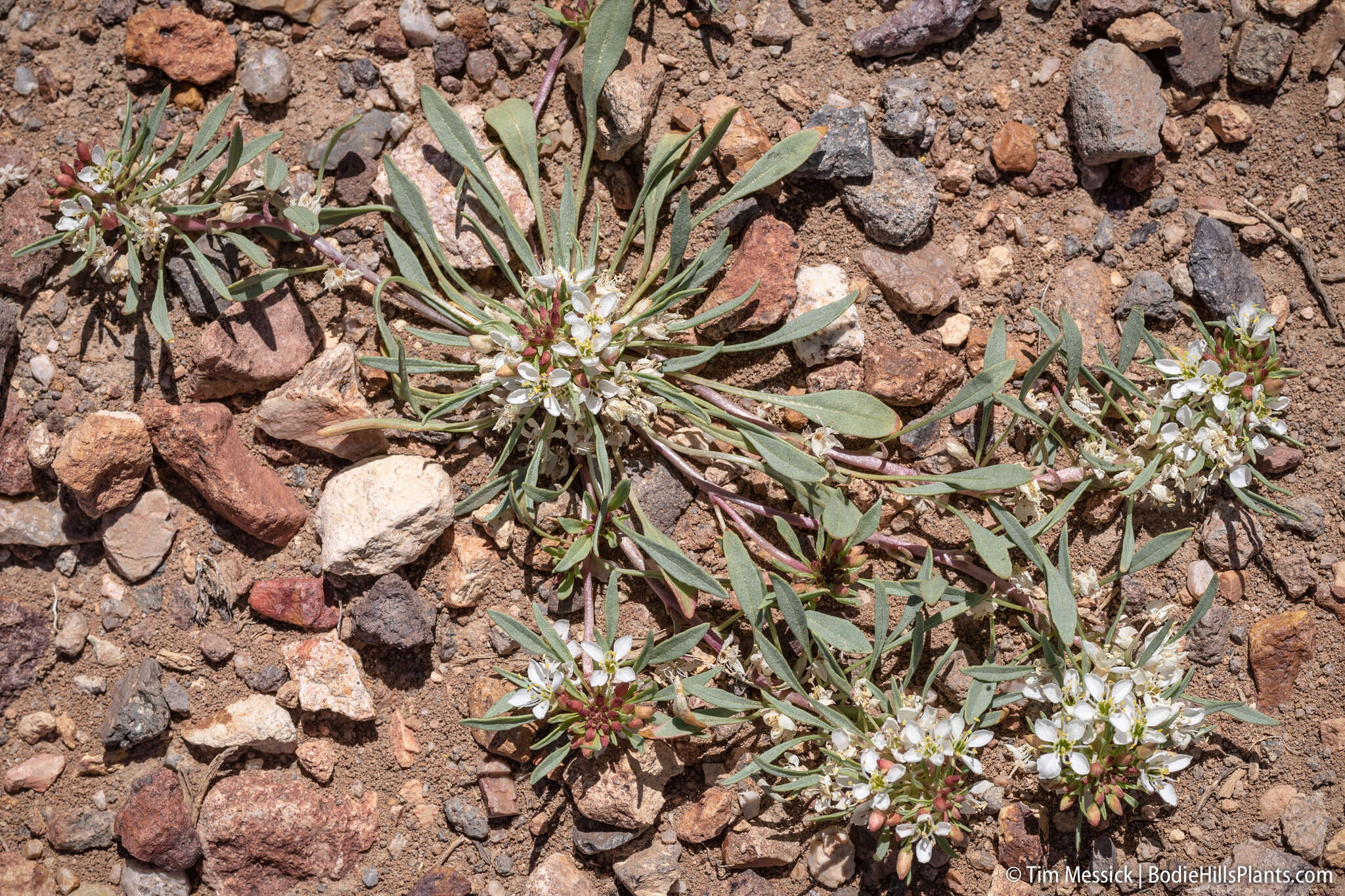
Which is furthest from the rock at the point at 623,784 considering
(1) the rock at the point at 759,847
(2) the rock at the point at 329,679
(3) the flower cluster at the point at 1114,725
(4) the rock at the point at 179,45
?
(4) the rock at the point at 179,45

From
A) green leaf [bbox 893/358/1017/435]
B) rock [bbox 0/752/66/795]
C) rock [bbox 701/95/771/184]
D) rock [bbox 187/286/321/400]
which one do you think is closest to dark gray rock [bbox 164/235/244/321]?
rock [bbox 187/286/321/400]

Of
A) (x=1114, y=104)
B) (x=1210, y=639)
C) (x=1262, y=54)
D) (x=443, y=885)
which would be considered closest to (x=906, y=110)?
(x=1114, y=104)

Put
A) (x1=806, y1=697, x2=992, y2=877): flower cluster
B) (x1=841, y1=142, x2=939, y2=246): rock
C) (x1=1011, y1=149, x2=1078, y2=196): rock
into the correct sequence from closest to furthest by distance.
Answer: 1. (x1=806, y1=697, x2=992, y2=877): flower cluster
2. (x1=841, y1=142, x2=939, y2=246): rock
3. (x1=1011, y1=149, x2=1078, y2=196): rock

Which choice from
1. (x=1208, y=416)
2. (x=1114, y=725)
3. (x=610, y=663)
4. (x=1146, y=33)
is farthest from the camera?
(x=1146, y=33)

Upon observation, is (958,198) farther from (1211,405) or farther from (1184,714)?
(1184,714)

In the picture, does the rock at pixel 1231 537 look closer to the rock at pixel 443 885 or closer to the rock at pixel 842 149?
the rock at pixel 842 149

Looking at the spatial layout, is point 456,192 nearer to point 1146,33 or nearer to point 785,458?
point 785,458

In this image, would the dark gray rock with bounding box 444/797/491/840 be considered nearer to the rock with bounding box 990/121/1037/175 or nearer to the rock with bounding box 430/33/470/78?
the rock with bounding box 430/33/470/78
